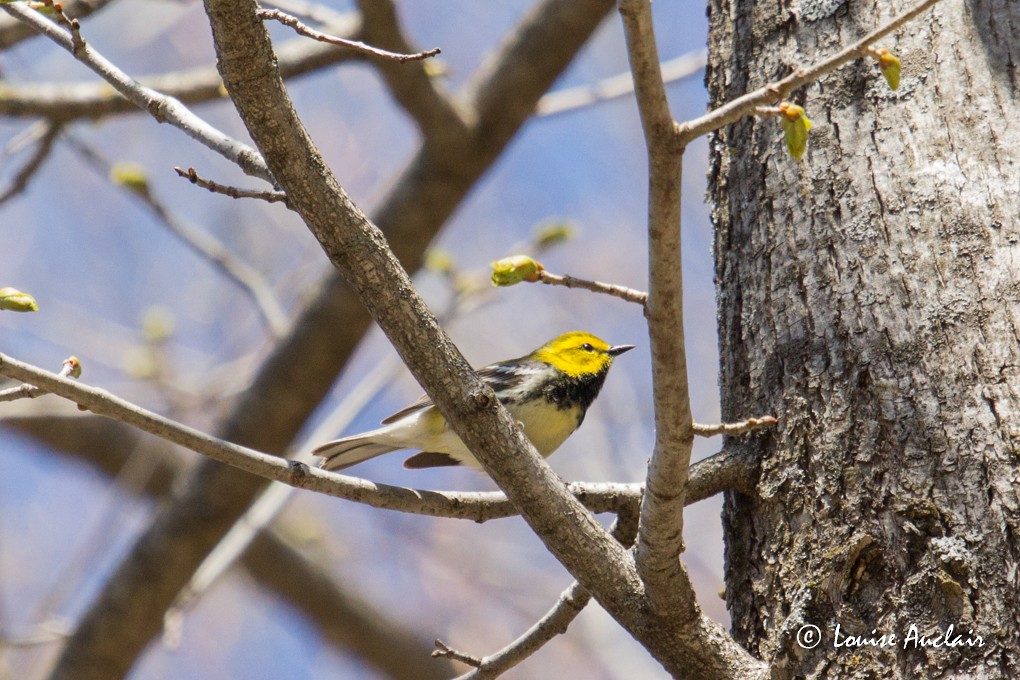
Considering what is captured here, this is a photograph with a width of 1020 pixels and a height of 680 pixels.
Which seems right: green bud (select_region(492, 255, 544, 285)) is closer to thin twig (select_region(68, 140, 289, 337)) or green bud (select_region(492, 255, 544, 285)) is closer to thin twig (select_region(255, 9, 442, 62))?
thin twig (select_region(255, 9, 442, 62))

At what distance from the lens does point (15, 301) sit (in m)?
1.55

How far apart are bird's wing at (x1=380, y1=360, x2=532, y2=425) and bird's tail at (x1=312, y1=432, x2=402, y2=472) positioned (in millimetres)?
240

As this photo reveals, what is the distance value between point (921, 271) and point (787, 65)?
24.8 inches

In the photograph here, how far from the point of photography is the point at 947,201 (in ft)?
6.09

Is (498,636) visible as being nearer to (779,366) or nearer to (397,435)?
(397,435)

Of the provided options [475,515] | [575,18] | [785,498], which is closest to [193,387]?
[575,18]

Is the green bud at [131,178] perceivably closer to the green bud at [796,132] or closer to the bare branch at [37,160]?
the bare branch at [37,160]

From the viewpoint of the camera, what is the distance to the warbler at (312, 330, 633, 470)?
3322 millimetres

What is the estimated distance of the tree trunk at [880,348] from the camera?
163cm

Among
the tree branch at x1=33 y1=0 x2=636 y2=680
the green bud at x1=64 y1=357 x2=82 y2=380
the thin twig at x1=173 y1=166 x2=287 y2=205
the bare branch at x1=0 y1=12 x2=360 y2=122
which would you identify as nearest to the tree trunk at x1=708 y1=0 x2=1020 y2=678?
the thin twig at x1=173 y1=166 x2=287 y2=205

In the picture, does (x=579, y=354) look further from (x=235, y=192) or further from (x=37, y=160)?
(x=235, y=192)

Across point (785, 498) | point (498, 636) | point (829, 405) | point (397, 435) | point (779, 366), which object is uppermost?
point (498, 636)

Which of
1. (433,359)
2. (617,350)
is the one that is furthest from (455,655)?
(617,350)

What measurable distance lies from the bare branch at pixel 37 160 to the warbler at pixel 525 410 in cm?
136
